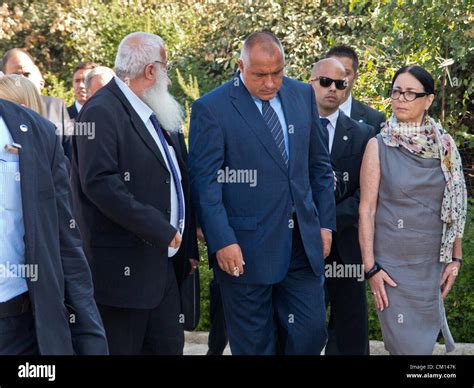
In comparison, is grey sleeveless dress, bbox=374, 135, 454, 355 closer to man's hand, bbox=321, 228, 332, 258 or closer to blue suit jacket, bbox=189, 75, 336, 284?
man's hand, bbox=321, 228, 332, 258

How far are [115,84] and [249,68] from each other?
2.52 ft

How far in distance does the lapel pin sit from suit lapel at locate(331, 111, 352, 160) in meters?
3.31

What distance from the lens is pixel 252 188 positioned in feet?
18.5

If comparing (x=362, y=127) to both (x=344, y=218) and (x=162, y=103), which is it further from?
(x=162, y=103)

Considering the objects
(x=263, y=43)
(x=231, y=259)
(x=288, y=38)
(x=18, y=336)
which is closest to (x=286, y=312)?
(x=231, y=259)

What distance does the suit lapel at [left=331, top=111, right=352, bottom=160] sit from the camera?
660cm

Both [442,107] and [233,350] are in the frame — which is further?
[442,107]

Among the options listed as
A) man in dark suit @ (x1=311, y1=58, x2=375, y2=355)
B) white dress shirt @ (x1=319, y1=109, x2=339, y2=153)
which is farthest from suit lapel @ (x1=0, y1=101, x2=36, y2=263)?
white dress shirt @ (x1=319, y1=109, x2=339, y2=153)

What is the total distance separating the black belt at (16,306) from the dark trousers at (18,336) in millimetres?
15

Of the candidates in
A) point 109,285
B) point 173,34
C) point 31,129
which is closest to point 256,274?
point 109,285

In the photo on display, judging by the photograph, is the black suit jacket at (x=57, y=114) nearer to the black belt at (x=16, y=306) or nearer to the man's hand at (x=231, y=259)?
the man's hand at (x=231, y=259)

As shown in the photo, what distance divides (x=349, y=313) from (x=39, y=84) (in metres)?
3.26

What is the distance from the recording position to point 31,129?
3.64 m

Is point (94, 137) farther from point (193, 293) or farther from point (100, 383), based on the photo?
point (100, 383)
